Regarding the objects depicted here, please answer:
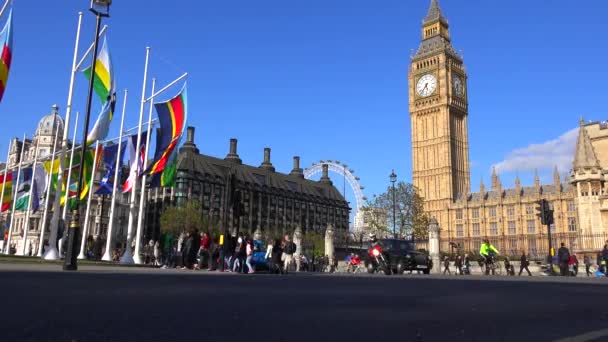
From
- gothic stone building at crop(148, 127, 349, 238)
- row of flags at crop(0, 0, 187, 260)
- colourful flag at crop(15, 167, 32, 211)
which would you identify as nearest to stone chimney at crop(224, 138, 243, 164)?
gothic stone building at crop(148, 127, 349, 238)

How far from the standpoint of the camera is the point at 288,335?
14.2 ft

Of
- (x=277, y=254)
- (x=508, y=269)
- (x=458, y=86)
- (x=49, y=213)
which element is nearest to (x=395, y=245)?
(x=277, y=254)

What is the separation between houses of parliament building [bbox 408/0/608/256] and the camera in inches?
3184

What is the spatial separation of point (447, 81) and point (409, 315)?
99068 mm

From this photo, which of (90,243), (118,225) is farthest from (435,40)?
(90,243)

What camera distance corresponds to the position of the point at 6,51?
2109 centimetres

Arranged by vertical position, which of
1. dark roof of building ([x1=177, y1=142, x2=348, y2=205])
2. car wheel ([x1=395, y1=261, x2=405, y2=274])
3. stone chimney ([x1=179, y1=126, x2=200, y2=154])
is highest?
stone chimney ([x1=179, y1=126, x2=200, y2=154])

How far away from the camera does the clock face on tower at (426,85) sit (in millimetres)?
100519

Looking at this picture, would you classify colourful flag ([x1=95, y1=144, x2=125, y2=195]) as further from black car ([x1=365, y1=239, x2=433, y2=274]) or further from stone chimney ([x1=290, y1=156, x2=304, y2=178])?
stone chimney ([x1=290, y1=156, x2=304, y2=178])

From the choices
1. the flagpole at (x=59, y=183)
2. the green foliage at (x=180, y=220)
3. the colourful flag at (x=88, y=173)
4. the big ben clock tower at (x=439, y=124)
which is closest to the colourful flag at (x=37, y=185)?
the colourful flag at (x=88, y=173)

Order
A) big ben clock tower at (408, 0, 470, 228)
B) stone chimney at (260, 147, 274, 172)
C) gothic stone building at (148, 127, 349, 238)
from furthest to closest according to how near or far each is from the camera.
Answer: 1. stone chimney at (260, 147, 274, 172)
2. big ben clock tower at (408, 0, 470, 228)
3. gothic stone building at (148, 127, 349, 238)

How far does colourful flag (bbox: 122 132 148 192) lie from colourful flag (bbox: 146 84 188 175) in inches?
29.3

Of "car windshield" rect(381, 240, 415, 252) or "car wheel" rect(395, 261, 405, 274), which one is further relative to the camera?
"car windshield" rect(381, 240, 415, 252)

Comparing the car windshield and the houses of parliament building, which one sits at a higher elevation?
the houses of parliament building
